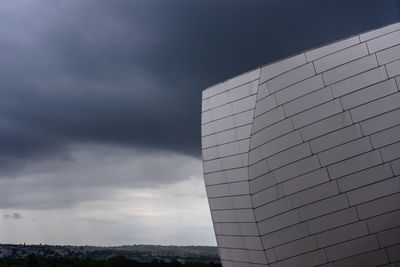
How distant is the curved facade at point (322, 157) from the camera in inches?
598

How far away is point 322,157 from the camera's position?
1608 cm

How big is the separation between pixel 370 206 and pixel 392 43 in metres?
5.85

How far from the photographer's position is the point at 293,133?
1684 centimetres

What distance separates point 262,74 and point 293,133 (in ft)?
10.3

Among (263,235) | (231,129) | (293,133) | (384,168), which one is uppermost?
(231,129)

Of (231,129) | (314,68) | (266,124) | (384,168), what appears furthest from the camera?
(231,129)

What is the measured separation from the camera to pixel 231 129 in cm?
1983

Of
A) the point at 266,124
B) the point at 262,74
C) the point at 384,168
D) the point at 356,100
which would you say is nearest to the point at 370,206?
the point at 384,168

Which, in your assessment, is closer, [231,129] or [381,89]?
[381,89]

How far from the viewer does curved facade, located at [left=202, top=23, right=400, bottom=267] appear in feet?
49.8

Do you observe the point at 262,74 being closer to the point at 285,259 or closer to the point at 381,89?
the point at 381,89

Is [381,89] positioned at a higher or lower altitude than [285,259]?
higher

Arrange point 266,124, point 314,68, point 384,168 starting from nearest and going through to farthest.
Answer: point 384,168 → point 314,68 → point 266,124

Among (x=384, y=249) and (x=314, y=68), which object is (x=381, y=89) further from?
(x=384, y=249)
